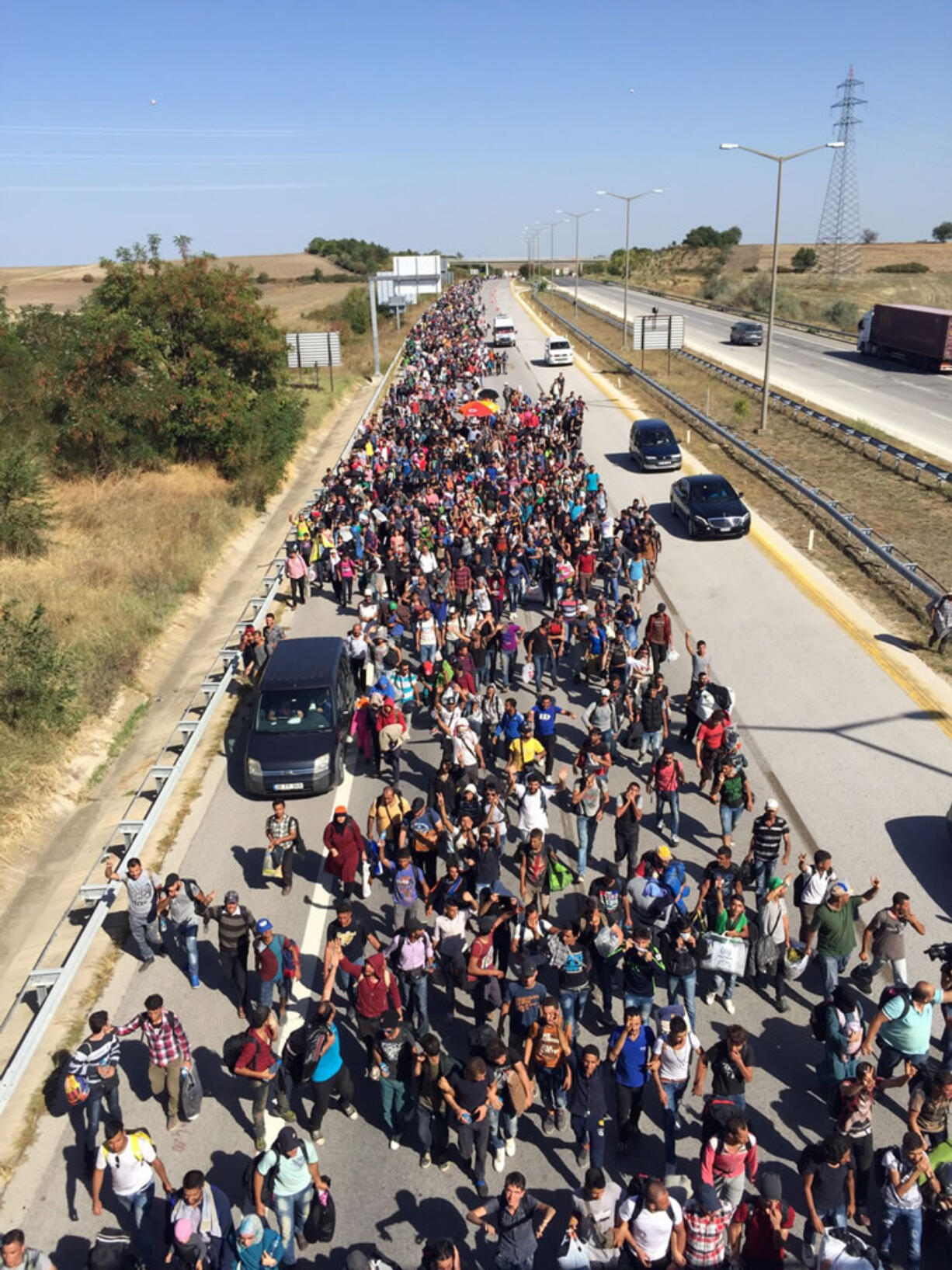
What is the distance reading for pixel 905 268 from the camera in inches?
4380

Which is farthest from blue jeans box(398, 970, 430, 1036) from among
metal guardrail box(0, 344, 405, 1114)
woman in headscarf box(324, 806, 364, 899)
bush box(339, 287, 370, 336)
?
bush box(339, 287, 370, 336)

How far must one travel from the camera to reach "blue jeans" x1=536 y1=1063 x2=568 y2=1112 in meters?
8.08

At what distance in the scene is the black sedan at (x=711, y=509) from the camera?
24.4 metres

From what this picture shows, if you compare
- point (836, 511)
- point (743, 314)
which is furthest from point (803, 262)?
point (836, 511)

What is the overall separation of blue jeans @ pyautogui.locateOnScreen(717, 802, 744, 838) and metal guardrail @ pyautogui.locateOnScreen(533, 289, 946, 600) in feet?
28.2

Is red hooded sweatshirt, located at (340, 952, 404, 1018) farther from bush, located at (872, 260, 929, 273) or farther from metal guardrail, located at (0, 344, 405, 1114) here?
bush, located at (872, 260, 929, 273)

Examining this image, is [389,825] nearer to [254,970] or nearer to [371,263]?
[254,970]

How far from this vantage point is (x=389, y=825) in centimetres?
1109

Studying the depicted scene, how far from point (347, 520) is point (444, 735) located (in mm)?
10386

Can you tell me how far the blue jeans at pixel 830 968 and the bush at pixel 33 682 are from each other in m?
11.5

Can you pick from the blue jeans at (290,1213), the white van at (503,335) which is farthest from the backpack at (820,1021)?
the white van at (503,335)

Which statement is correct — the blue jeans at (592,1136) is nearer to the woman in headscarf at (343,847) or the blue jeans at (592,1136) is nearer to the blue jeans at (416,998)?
the blue jeans at (416,998)

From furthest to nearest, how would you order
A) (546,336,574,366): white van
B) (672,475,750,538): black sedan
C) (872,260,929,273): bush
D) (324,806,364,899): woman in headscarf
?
(872,260,929,273): bush < (546,336,574,366): white van < (672,475,750,538): black sedan < (324,806,364,899): woman in headscarf

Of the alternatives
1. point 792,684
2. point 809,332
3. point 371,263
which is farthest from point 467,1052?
point 371,263
